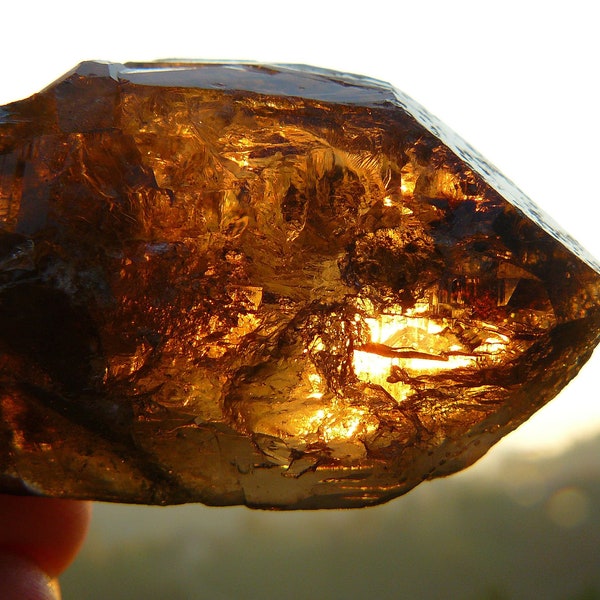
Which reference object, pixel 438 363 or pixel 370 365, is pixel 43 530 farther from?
pixel 438 363

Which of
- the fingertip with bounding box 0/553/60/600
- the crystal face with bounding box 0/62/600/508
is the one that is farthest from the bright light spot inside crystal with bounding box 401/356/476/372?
the fingertip with bounding box 0/553/60/600

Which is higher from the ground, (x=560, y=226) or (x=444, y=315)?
(x=560, y=226)

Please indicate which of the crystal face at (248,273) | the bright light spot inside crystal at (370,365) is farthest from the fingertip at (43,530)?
the bright light spot inside crystal at (370,365)

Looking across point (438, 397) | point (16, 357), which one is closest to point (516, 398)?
point (438, 397)

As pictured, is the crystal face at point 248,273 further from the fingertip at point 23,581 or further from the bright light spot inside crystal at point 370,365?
the fingertip at point 23,581

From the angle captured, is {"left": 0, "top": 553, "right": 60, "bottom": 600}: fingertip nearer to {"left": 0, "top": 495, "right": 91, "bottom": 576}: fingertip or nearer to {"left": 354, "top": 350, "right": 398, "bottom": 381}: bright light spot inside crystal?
{"left": 0, "top": 495, "right": 91, "bottom": 576}: fingertip

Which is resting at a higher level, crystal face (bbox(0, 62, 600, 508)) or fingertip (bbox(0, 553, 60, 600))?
crystal face (bbox(0, 62, 600, 508))

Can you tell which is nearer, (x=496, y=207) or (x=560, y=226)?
(x=496, y=207)

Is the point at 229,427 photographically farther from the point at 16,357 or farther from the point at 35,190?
the point at 35,190
